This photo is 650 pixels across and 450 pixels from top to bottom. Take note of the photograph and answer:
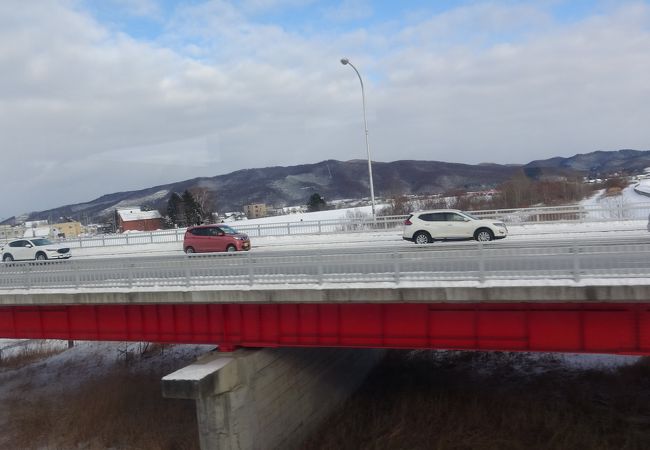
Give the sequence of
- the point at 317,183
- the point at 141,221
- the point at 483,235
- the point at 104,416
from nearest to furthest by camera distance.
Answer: the point at 104,416 → the point at 483,235 → the point at 141,221 → the point at 317,183

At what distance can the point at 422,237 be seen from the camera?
19328mm

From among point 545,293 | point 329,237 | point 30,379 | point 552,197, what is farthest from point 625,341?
point 552,197

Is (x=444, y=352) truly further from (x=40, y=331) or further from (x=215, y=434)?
(x=40, y=331)

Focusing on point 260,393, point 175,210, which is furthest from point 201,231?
point 175,210

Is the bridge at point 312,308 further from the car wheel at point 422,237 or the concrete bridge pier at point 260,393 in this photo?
the car wheel at point 422,237

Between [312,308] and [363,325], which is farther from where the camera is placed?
[312,308]

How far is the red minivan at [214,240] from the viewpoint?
2289 centimetres

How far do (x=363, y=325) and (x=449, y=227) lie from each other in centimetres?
804

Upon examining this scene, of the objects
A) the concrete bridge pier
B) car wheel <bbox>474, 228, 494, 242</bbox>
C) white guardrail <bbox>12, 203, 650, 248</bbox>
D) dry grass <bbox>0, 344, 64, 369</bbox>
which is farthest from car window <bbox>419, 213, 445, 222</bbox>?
dry grass <bbox>0, 344, 64, 369</bbox>

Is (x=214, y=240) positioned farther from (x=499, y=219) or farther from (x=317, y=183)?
(x=317, y=183)

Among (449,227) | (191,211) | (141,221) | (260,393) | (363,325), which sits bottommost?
(260,393)

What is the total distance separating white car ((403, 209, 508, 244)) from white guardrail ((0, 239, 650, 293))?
6.09m

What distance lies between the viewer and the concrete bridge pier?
38.8 feet

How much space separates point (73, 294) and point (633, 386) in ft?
54.2
